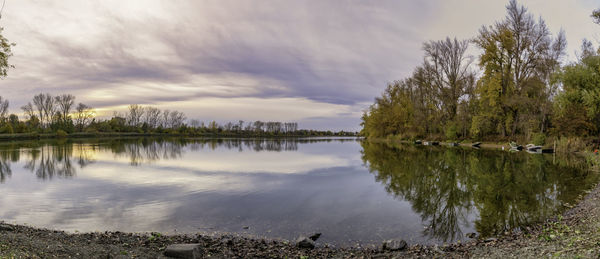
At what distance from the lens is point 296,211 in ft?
29.1

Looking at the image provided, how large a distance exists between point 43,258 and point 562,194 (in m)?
14.5

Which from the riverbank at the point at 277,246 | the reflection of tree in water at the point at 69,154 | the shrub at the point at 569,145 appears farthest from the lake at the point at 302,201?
the shrub at the point at 569,145

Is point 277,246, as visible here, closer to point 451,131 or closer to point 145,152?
point 145,152

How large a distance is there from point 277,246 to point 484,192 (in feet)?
29.9

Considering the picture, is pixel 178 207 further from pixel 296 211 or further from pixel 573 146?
pixel 573 146

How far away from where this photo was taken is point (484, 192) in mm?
11172

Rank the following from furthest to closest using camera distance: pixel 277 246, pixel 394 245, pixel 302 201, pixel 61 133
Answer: pixel 61 133
pixel 302 201
pixel 277 246
pixel 394 245

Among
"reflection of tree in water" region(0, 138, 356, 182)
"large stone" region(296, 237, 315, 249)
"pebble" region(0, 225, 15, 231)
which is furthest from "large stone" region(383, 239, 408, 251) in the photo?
"reflection of tree in water" region(0, 138, 356, 182)

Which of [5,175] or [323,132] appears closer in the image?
[5,175]

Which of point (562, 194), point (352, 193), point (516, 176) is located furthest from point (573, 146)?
point (352, 193)

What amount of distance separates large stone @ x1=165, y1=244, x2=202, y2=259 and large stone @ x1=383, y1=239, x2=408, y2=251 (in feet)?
11.7

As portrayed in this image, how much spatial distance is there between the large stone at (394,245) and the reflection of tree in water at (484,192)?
4.43 ft

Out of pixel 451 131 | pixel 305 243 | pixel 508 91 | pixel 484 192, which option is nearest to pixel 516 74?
pixel 508 91

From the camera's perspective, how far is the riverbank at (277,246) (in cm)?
473
